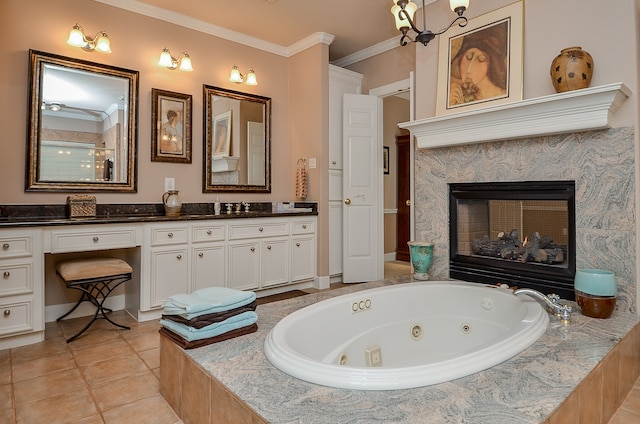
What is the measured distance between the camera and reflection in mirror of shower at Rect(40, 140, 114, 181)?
2941 mm

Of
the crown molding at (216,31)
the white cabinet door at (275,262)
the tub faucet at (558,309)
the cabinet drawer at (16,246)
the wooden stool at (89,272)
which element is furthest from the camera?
the white cabinet door at (275,262)

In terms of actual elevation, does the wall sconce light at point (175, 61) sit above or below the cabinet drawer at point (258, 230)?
above

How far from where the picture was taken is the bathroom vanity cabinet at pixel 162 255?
243 centimetres

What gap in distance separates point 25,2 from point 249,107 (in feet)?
6.51

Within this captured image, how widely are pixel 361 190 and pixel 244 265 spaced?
63.6 inches

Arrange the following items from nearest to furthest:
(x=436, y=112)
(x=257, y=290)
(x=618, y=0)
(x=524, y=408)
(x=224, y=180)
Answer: (x=524, y=408)
(x=618, y=0)
(x=436, y=112)
(x=257, y=290)
(x=224, y=180)

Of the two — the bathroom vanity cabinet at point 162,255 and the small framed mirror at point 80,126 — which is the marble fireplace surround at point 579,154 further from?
the small framed mirror at point 80,126

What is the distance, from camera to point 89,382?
2.01 meters

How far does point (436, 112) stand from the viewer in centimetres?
304

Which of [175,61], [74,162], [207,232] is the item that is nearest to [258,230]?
[207,232]

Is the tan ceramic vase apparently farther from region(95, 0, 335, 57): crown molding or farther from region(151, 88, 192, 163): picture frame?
region(151, 88, 192, 163): picture frame

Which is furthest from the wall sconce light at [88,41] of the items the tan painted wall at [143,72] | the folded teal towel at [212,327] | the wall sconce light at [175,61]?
the folded teal towel at [212,327]

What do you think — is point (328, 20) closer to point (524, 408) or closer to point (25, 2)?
point (25, 2)

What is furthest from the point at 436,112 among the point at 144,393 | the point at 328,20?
the point at 144,393
